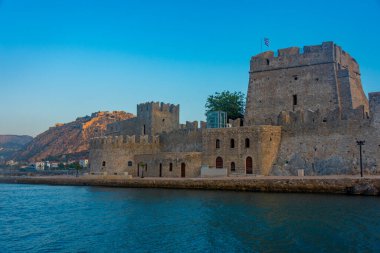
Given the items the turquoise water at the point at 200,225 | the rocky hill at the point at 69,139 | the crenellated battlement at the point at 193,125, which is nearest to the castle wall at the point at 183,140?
the crenellated battlement at the point at 193,125

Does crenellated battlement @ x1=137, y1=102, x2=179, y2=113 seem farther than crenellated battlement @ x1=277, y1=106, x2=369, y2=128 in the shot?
Yes

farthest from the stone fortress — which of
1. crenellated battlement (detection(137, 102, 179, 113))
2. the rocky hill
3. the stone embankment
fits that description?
the rocky hill

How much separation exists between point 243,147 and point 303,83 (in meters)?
7.38

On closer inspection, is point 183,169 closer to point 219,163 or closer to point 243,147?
point 219,163

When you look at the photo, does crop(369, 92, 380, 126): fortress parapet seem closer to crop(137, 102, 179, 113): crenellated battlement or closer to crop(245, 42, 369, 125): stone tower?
crop(245, 42, 369, 125): stone tower

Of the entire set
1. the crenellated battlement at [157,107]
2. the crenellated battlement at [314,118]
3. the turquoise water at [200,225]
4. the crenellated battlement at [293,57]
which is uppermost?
the crenellated battlement at [293,57]

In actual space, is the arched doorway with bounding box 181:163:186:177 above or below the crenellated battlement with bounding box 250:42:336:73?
below

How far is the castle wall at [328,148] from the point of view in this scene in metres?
24.3

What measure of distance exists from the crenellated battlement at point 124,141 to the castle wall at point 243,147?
7.48 metres

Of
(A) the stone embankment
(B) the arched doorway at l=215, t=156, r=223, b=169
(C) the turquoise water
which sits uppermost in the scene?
(B) the arched doorway at l=215, t=156, r=223, b=169

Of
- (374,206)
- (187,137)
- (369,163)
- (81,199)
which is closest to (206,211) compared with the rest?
(374,206)

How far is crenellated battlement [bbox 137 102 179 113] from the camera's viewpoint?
130 ft

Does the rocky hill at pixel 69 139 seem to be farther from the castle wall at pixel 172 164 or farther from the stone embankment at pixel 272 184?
the stone embankment at pixel 272 184

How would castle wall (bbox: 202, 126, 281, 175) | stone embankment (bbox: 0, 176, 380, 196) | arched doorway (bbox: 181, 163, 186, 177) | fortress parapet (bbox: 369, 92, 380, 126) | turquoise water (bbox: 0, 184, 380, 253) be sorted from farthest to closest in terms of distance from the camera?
arched doorway (bbox: 181, 163, 186, 177) < castle wall (bbox: 202, 126, 281, 175) < fortress parapet (bbox: 369, 92, 380, 126) < stone embankment (bbox: 0, 176, 380, 196) < turquoise water (bbox: 0, 184, 380, 253)
